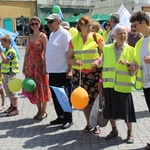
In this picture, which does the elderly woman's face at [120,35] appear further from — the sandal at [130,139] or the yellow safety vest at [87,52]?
the sandal at [130,139]

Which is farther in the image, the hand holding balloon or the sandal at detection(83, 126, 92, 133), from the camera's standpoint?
the hand holding balloon

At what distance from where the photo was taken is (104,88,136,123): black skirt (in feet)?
13.5

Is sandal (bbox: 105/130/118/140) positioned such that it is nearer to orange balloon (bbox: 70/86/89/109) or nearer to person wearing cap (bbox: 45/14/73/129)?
orange balloon (bbox: 70/86/89/109)

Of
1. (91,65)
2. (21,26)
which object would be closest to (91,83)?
(91,65)

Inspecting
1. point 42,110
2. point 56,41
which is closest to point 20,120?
point 42,110

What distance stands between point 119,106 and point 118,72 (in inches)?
18.6

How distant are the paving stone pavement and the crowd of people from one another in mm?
141

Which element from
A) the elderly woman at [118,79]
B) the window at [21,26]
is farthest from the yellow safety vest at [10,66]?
the window at [21,26]

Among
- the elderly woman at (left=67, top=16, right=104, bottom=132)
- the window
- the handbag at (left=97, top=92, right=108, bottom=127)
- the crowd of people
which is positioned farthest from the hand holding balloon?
the window

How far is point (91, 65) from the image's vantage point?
172 inches

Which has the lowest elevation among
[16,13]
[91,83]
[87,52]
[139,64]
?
[91,83]

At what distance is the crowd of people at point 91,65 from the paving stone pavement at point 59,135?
141 mm

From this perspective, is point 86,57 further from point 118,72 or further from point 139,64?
point 139,64

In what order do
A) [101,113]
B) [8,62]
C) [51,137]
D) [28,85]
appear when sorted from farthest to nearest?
[8,62]
[28,85]
[51,137]
[101,113]
